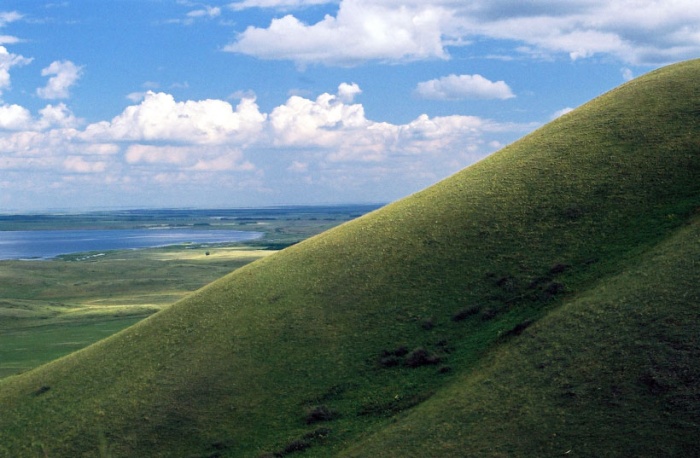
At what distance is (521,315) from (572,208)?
1574 cm

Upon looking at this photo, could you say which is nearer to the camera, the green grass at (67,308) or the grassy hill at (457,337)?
the grassy hill at (457,337)

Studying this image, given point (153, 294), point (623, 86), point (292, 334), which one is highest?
point (623, 86)

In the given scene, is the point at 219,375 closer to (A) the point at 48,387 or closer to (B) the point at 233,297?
(B) the point at 233,297

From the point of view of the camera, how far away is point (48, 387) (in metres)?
55.9

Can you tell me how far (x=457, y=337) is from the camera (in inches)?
1854

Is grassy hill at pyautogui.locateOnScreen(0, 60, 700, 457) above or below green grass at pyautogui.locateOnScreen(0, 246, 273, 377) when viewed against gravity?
above

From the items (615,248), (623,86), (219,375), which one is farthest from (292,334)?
(623,86)

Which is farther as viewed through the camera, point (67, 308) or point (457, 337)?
point (67, 308)

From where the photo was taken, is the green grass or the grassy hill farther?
the green grass

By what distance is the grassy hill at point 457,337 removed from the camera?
116 ft

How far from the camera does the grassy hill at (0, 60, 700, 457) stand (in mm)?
35250

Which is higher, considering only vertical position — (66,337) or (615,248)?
(615,248)

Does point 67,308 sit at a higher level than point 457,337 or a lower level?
lower

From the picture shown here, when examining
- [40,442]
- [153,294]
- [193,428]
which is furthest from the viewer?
[153,294]
